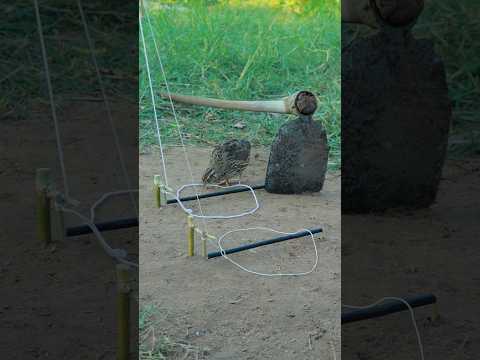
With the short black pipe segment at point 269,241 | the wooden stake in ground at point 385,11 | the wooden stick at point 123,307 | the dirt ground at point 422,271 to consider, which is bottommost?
the dirt ground at point 422,271

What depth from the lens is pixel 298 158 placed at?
7.07 ft

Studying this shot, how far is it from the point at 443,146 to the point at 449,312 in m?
0.72

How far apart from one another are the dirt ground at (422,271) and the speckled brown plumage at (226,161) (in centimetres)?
41

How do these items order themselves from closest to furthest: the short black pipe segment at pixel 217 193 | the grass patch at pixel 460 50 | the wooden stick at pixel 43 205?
the short black pipe segment at pixel 217 193 → the wooden stick at pixel 43 205 → the grass patch at pixel 460 50

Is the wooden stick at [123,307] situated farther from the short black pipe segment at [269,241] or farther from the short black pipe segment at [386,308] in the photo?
the short black pipe segment at [386,308]

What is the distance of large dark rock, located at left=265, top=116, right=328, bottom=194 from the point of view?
1.80 metres

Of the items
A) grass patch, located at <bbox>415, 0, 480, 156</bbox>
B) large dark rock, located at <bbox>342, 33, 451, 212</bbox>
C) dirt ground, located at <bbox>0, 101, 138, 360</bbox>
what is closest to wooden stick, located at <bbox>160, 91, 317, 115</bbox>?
dirt ground, located at <bbox>0, 101, 138, 360</bbox>

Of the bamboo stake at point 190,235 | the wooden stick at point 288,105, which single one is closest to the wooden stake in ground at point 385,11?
the wooden stick at point 288,105

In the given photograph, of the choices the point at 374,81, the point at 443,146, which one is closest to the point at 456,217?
the point at 443,146

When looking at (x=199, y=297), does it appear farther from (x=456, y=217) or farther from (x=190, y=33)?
(x=456, y=217)

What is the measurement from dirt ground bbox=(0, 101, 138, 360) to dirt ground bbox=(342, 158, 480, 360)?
0.50 metres

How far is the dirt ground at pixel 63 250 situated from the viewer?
180 cm

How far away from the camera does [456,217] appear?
2.55 metres

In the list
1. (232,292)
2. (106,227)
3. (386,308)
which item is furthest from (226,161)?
(106,227)
